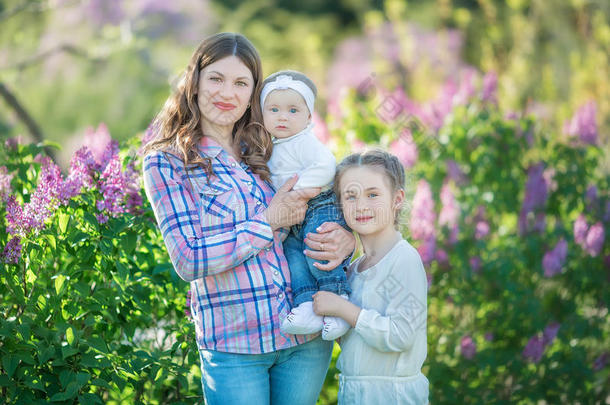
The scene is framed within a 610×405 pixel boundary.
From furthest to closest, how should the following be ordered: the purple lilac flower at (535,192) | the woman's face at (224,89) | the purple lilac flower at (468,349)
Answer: the purple lilac flower at (535,192), the purple lilac flower at (468,349), the woman's face at (224,89)

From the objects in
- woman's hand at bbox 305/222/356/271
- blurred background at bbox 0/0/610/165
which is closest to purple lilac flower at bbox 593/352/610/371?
woman's hand at bbox 305/222/356/271

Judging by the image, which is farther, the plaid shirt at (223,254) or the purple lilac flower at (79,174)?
the purple lilac flower at (79,174)

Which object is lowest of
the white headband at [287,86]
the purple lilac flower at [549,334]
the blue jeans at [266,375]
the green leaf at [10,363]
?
the purple lilac flower at [549,334]

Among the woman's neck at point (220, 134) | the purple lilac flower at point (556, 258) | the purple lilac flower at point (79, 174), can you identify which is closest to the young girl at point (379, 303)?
the woman's neck at point (220, 134)

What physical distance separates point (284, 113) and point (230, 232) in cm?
50

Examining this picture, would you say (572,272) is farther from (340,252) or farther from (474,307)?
(340,252)

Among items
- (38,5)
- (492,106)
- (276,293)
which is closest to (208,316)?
(276,293)

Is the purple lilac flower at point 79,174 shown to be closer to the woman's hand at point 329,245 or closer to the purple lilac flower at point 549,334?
the woman's hand at point 329,245

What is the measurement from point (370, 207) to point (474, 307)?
1.54 m

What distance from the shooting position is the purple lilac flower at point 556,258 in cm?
327

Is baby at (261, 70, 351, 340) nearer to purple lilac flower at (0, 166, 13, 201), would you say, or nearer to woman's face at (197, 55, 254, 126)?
woman's face at (197, 55, 254, 126)

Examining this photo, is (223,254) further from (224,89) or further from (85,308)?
(85,308)

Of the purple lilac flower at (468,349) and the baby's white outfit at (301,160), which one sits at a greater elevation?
the baby's white outfit at (301,160)

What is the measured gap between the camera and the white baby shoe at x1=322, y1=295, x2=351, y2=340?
6.23 ft
